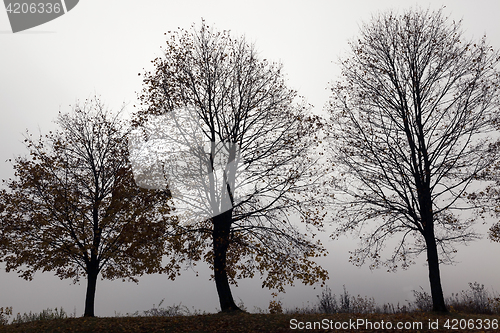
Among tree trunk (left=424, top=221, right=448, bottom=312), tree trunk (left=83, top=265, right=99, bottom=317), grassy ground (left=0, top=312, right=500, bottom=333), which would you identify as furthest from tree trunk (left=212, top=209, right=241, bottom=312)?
tree trunk (left=424, top=221, right=448, bottom=312)

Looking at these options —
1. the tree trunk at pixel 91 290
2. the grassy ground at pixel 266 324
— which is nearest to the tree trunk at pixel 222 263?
the grassy ground at pixel 266 324

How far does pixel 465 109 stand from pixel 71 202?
19.2 m

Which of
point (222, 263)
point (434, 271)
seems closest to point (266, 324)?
point (222, 263)

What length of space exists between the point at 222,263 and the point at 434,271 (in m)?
8.87

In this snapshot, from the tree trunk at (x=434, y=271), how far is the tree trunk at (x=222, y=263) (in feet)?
26.5

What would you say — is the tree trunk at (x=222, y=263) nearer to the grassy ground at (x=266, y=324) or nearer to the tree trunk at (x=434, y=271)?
the grassy ground at (x=266, y=324)

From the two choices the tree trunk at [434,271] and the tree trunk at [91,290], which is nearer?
the tree trunk at [434,271]

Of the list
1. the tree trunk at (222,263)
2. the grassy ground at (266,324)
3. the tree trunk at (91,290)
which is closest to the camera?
the grassy ground at (266,324)

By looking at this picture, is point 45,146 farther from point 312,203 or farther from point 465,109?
point 465,109

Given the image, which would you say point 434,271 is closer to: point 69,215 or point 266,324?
point 266,324

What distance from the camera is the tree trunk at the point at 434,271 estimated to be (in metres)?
13.8

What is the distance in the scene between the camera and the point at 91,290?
17.0m

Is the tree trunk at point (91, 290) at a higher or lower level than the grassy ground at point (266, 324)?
higher

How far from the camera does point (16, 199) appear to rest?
56.4 ft
